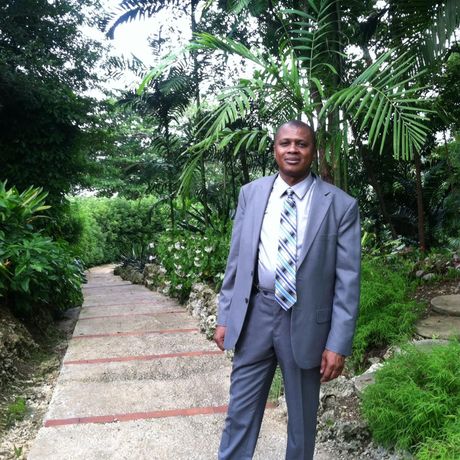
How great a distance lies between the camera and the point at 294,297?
1.74 metres

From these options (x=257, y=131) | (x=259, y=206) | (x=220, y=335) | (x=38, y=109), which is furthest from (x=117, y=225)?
(x=259, y=206)

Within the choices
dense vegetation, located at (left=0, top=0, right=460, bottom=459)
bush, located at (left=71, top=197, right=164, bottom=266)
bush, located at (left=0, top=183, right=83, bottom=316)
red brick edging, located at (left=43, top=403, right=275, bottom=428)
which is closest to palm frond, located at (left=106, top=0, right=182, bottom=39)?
dense vegetation, located at (left=0, top=0, right=460, bottom=459)

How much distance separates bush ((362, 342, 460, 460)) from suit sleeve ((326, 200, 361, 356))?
1.32ft

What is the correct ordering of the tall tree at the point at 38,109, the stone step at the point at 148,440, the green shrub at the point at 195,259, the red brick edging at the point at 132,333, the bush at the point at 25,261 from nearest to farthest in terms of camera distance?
the stone step at the point at 148,440 < the bush at the point at 25,261 < the red brick edging at the point at 132,333 < the green shrub at the point at 195,259 < the tall tree at the point at 38,109

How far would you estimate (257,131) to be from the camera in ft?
11.7

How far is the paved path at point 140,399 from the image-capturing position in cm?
238

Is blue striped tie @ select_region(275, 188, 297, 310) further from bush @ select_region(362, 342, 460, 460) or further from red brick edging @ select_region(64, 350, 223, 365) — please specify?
red brick edging @ select_region(64, 350, 223, 365)

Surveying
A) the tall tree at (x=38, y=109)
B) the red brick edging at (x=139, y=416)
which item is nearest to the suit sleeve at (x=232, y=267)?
the red brick edging at (x=139, y=416)

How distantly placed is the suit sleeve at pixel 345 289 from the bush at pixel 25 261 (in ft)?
8.20

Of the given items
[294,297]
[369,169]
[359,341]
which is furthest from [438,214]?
[294,297]

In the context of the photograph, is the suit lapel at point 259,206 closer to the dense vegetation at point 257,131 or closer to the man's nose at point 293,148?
the man's nose at point 293,148

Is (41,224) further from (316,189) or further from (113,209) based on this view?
(113,209)

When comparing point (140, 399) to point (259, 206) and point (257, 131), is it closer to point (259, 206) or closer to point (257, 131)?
point (259, 206)

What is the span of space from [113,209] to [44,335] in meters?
11.0
